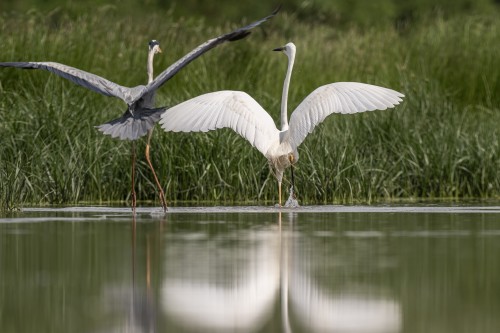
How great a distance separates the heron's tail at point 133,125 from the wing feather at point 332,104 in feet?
4.04

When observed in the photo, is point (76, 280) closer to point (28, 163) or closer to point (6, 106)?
point (28, 163)

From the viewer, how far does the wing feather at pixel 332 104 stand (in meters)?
11.8

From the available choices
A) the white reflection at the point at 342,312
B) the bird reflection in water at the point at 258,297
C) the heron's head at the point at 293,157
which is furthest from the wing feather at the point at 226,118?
the white reflection at the point at 342,312

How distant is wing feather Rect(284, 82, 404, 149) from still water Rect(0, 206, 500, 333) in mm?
1040

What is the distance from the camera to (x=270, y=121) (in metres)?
12.1

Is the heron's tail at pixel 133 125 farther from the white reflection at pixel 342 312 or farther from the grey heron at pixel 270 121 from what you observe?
the white reflection at pixel 342 312

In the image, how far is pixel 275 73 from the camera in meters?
17.0

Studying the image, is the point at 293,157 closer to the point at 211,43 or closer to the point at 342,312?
the point at 211,43

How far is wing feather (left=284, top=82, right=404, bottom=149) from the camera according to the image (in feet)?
38.7

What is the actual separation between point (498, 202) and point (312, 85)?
168 inches

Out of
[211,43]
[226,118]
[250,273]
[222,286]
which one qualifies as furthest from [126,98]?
[222,286]

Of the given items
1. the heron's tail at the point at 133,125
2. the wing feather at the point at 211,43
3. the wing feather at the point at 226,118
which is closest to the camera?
the wing feather at the point at 211,43

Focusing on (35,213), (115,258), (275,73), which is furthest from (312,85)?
(115,258)

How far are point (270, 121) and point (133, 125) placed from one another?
133cm
